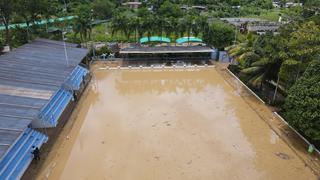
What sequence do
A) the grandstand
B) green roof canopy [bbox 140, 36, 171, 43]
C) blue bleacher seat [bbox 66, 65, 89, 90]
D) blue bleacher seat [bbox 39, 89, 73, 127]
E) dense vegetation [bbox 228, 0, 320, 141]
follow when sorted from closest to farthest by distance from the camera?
the grandstand → dense vegetation [bbox 228, 0, 320, 141] → blue bleacher seat [bbox 39, 89, 73, 127] → blue bleacher seat [bbox 66, 65, 89, 90] → green roof canopy [bbox 140, 36, 171, 43]

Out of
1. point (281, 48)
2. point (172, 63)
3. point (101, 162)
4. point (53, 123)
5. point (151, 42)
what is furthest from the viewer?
point (151, 42)

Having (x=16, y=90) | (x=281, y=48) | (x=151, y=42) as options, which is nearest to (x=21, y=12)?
(x=151, y=42)

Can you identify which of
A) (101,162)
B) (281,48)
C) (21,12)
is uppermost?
(21,12)

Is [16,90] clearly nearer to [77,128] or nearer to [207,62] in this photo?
[77,128]

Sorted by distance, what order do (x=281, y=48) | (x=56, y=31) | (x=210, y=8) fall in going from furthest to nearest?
(x=210, y=8) < (x=56, y=31) < (x=281, y=48)

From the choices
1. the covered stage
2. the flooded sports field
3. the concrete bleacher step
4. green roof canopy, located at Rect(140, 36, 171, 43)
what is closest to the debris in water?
the flooded sports field

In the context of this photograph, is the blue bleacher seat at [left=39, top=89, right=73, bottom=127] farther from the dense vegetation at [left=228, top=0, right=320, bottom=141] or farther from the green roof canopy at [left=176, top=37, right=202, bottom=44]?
the green roof canopy at [left=176, top=37, right=202, bottom=44]

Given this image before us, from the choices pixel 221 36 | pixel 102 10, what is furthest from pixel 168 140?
pixel 102 10
